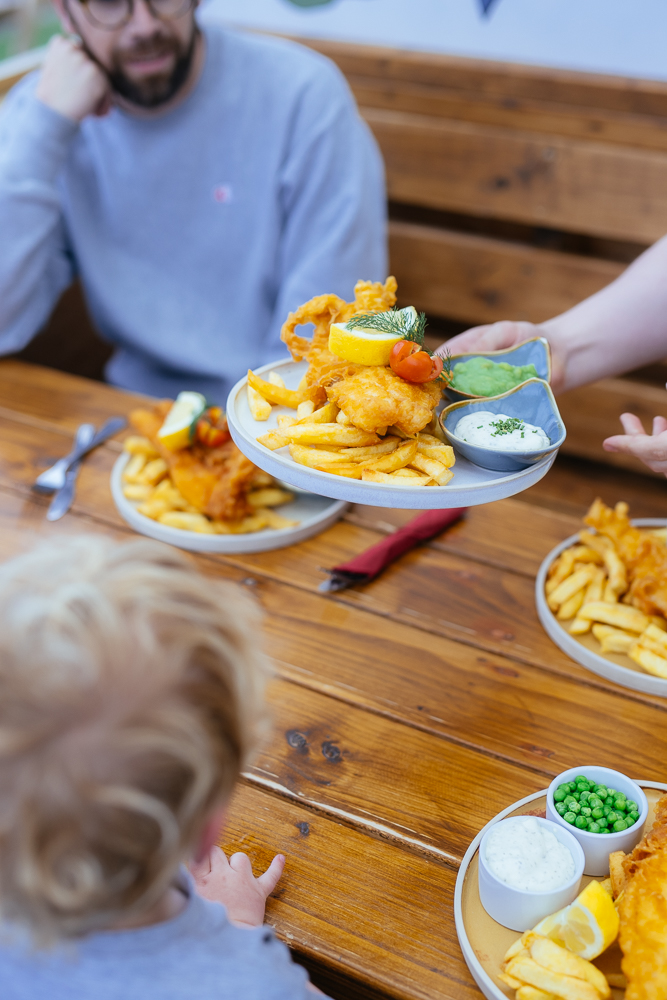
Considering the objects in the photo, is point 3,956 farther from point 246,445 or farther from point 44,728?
point 246,445

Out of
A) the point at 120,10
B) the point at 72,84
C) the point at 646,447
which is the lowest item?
the point at 646,447

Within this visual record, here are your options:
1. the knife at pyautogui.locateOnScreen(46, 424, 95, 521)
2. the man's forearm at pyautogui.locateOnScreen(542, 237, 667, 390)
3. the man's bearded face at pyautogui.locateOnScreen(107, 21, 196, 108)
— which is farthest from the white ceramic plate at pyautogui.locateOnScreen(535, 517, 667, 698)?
the man's bearded face at pyautogui.locateOnScreen(107, 21, 196, 108)

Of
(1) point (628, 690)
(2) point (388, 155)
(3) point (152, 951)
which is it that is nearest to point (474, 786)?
(1) point (628, 690)

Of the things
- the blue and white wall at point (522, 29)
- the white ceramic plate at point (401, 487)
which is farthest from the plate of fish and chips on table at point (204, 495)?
the blue and white wall at point (522, 29)

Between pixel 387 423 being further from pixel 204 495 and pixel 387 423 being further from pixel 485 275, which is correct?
pixel 485 275

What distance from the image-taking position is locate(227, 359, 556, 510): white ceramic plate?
1.32 m

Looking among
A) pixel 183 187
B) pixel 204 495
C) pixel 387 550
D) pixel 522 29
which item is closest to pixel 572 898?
pixel 387 550

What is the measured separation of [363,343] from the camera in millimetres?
1398

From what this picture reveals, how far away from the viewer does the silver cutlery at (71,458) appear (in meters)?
2.14

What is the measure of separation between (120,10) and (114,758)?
2398 millimetres

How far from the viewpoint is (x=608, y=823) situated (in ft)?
3.94

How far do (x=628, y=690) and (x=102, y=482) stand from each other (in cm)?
136

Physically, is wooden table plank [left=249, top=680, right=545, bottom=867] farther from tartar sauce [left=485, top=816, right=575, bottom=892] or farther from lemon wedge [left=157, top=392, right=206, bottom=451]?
lemon wedge [left=157, top=392, right=206, bottom=451]

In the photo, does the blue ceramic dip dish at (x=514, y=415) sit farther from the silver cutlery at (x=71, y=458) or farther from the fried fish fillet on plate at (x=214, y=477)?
the silver cutlery at (x=71, y=458)
